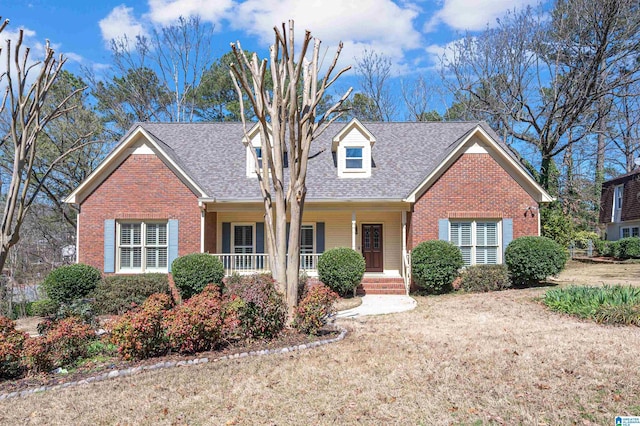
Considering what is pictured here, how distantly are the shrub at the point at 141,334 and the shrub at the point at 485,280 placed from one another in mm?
10626

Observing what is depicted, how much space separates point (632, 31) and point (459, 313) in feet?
69.0

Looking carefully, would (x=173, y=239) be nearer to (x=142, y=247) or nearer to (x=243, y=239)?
(x=142, y=247)

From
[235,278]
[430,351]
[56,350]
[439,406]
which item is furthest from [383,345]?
[235,278]

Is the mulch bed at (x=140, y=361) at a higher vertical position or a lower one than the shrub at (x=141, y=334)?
lower

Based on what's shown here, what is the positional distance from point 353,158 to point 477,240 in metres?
5.69

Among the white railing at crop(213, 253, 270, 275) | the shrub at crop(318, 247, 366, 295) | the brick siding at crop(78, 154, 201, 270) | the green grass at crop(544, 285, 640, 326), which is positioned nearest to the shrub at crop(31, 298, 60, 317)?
the brick siding at crop(78, 154, 201, 270)

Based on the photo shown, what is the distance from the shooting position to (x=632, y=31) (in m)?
22.4

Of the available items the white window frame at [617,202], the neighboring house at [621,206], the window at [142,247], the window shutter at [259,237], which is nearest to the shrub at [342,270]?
the window shutter at [259,237]

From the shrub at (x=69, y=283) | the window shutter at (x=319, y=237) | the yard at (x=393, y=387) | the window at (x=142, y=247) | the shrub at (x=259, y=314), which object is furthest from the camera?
the window shutter at (x=319, y=237)

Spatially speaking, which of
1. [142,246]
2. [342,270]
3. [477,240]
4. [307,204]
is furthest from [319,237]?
[142,246]

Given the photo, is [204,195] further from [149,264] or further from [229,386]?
[229,386]

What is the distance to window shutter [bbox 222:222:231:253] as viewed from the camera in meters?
16.8

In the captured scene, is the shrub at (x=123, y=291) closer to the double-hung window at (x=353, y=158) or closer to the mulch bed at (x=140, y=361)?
the mulch bed at (x=140, y=361)

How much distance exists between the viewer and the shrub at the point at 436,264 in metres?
14.2
